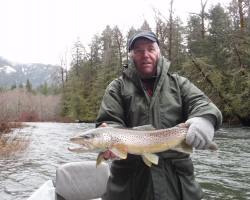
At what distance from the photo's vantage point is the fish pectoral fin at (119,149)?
257 cm

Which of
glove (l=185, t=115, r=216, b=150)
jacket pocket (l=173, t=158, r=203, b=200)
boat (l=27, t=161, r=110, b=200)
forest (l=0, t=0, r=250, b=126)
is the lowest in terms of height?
boat (l=27, t=161, r=110, b=200)

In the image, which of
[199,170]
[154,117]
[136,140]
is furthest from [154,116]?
[199,170]

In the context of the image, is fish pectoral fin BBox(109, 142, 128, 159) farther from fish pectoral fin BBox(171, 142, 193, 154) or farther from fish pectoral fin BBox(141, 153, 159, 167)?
fish pectoral fin BBox(171, 142, 193, 154)

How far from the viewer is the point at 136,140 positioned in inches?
108

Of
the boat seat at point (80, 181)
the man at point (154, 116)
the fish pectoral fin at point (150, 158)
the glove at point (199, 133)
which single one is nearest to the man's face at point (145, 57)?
the man at point (154, 116)

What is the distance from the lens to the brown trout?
2670 millimetres

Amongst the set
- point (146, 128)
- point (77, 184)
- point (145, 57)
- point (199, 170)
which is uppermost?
point (145, 57)

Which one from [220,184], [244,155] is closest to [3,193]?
[220,184]

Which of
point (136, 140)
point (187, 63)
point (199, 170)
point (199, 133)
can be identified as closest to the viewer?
point (199, 133)

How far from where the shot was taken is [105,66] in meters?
45.3

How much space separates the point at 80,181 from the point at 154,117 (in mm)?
2631

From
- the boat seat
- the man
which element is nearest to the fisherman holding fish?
the man

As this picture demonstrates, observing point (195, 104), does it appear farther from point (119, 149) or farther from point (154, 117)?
point (119, 149)

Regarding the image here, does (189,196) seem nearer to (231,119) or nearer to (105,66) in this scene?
(231,119)
